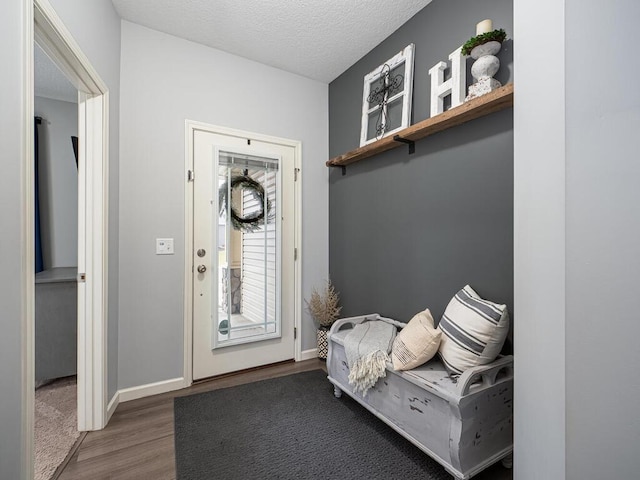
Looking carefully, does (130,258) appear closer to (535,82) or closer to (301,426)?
(301,426)

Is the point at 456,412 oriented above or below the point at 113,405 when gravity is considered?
above

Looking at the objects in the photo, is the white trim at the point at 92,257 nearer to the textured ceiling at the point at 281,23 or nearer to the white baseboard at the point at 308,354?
the textured ceiling at the point at 281,23

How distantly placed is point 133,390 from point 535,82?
2.93m

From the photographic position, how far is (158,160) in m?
2.31

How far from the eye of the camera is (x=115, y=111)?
2.10 metres

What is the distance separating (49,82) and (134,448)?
3.28 meters

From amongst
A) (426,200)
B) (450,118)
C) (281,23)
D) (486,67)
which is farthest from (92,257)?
(486,67)

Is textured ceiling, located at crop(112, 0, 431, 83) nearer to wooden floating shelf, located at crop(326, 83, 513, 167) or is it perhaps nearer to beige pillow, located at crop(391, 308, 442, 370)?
wooden floating shelf, located at crop(326, 83, 513, 167)

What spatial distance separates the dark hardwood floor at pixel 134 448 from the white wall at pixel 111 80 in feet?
0.79

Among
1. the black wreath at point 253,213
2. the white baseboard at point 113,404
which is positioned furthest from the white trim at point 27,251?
the black wreath at point 253,213

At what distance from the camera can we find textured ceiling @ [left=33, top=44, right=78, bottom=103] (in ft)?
8.28

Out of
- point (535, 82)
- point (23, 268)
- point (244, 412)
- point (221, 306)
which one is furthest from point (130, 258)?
point (535, 82)

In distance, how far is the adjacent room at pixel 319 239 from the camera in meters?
0.88

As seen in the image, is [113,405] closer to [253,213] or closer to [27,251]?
[27,251]
